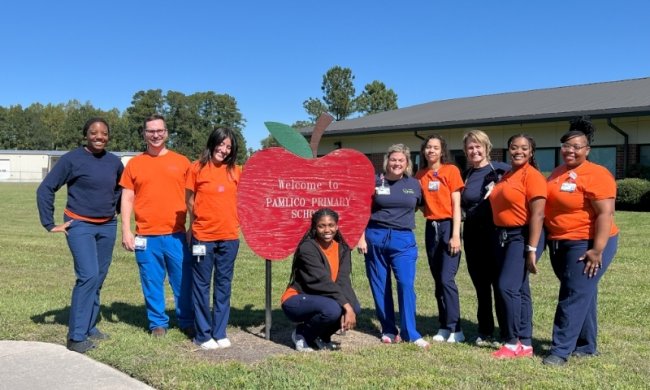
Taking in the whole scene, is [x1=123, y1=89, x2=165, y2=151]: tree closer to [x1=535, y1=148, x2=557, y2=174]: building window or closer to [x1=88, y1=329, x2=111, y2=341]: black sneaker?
[x1=535, y1=148, x2=557, y2=174]: building window

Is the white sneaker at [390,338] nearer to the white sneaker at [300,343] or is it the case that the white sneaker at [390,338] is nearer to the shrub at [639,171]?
the white sneaker at [300,343]

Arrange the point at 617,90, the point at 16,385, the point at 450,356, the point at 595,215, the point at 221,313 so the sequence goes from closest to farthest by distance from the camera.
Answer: the point at 16,385, the point at 595,215, the point at 450,356, the point at 221,313, the point at 617,90

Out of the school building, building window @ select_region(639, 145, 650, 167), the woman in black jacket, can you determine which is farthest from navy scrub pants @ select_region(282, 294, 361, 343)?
building window @ select_region(639, 145, 650, 167)

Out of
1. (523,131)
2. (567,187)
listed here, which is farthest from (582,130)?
(523,131)

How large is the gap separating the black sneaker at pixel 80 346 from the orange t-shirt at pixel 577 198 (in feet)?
11.9

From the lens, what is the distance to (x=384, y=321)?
5.30 meters

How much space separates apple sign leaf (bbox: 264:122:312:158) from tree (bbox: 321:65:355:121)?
4824 centimetres

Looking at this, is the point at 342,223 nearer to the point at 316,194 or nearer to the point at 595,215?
the point at 316,194

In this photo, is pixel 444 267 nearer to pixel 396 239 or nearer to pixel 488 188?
pixel 396 239

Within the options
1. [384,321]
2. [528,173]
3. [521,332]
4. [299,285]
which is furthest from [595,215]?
[299,285]

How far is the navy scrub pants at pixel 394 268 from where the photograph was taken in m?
5.14

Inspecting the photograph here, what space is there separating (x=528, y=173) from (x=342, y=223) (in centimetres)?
156

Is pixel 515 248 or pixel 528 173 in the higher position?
pixel 528 173

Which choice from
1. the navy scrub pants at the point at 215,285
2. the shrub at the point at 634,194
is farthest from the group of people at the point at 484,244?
the shrub at the point at 634,194
